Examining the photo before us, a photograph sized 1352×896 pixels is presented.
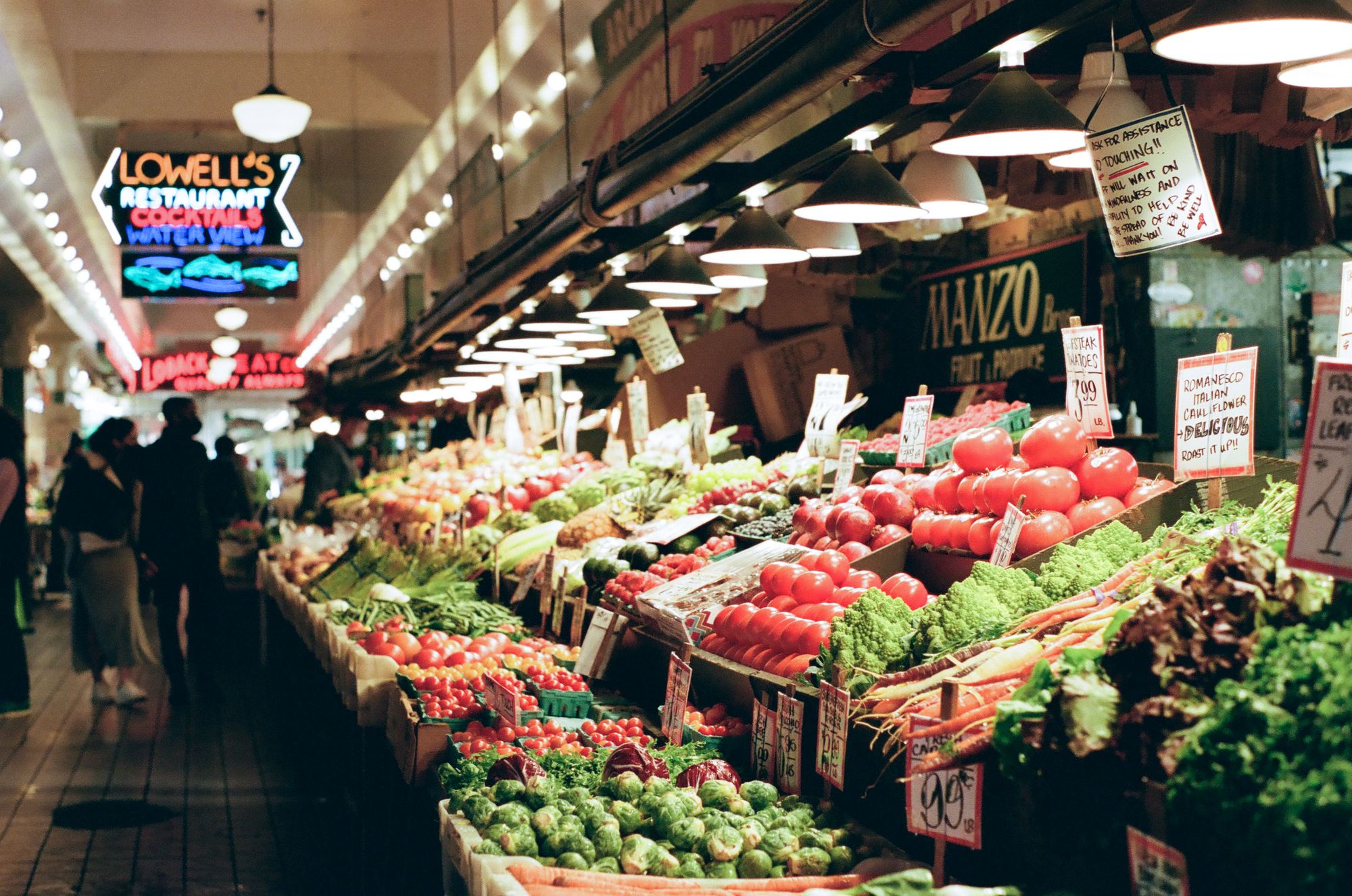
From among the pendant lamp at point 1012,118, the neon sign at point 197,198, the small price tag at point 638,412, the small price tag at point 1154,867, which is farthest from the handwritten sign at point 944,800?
the neon sign at point 197,198

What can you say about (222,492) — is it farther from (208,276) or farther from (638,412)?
(638,412)

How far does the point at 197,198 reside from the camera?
36.7 ft

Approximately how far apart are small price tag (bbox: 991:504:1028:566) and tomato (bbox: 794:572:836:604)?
0.55 metres

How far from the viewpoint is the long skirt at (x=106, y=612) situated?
9.30m

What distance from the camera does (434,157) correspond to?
1382cm

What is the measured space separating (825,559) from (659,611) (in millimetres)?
753

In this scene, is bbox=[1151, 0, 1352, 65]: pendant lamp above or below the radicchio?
above

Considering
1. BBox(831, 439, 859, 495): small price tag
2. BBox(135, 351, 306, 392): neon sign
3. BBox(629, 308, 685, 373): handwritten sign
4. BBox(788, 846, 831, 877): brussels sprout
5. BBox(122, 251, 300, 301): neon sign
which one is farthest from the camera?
BBox(135, 351, 306, 392): neon sign

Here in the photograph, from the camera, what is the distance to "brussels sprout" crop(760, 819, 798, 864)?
297 cm

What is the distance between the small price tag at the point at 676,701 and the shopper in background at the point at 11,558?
244 inches

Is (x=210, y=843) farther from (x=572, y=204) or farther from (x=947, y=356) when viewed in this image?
(x=947, y=356)

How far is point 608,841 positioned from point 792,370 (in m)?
6.24

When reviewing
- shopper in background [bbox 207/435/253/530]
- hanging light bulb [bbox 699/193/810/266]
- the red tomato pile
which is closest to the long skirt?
shopper in background [bbox 207/435/253/530]

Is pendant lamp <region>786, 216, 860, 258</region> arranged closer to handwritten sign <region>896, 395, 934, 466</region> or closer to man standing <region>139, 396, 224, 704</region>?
handwritten sign <region>896, 395, 934, 466</region>
